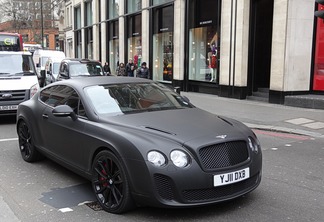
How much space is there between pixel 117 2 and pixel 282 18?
58.6 feet

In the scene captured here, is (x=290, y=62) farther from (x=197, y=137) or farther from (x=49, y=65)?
(x=49, y=65)

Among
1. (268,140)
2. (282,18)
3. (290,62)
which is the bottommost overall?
(268,140)

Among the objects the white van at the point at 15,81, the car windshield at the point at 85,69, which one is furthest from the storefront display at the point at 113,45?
the white van at the point at 15,81

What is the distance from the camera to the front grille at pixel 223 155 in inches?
157

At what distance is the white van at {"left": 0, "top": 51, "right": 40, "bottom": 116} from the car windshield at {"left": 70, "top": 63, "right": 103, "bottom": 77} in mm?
4083

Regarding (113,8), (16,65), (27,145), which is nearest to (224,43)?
(16,65)

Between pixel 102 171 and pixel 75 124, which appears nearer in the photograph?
pixel 102 171

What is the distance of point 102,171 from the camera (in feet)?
14.8

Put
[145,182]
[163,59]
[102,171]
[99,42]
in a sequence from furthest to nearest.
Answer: [99,42]
[163,59]
[102,171]
[145,182]

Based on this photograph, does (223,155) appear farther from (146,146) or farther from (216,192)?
(146,146)

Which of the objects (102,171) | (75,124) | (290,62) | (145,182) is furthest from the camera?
(290,62)

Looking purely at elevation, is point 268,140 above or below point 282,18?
below

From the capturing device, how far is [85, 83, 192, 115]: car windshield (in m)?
5.05

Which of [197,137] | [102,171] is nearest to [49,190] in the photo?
[102,171]
